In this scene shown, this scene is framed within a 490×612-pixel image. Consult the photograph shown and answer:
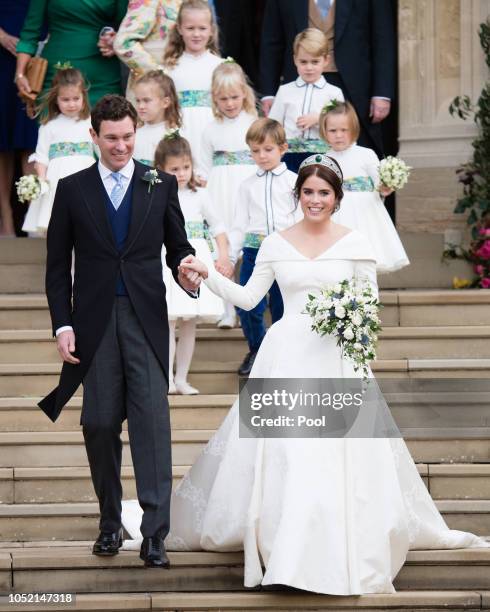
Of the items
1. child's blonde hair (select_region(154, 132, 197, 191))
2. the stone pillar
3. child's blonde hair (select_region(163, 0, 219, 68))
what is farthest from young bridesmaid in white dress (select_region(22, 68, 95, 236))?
the stone pillar

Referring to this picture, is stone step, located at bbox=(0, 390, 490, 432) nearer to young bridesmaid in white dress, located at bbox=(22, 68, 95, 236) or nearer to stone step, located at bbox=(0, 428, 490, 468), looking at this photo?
stone step, located at bbox=(0, 428, 490, 468)

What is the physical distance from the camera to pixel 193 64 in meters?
11.0

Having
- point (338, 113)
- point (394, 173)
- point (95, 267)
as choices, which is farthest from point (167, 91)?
point (95, 267)

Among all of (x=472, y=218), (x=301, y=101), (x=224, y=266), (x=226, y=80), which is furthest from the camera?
(x=472, y=218)

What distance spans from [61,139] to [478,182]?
10.1 feet

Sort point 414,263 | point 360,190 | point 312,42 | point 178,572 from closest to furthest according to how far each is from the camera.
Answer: point 178,572, point 360,190, point 312,42, point 414,263

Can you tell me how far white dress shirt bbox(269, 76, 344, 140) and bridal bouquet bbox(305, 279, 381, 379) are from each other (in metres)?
3.60

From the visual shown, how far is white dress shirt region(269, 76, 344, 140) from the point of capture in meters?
10.6

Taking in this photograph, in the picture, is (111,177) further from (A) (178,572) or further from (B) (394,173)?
(B) (394,173)

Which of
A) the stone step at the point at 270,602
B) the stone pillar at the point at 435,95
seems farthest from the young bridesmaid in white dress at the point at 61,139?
the stone step at the point at 270,602

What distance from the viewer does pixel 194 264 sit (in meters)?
6.86

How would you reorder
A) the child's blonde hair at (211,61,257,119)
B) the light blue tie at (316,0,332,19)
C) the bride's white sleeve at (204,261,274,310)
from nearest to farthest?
the bride's white sleeve at (204,261,274,310), the child's blonde hair at (211,61,257,119), the light blue tie at (316,0,332,19)

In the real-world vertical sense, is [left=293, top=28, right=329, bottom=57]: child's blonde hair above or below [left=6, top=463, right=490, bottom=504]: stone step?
above

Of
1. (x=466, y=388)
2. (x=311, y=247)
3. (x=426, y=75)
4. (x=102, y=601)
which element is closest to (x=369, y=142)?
(x=426, y=75)
